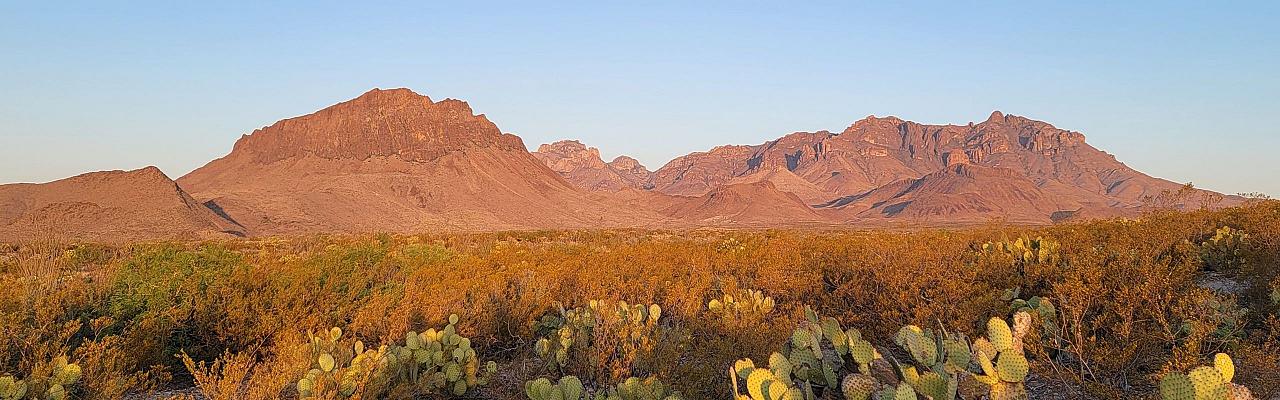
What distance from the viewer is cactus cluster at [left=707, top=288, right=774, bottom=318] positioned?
732 centimetres

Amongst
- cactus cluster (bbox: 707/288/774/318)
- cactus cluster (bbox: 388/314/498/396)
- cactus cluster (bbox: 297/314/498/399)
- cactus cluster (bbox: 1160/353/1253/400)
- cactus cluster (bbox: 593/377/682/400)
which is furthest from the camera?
cactus cluster (bbox: 707/288/774/318)

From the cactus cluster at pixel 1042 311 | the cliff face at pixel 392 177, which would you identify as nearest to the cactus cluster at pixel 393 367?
the cactus cluster at pixel 1042 311

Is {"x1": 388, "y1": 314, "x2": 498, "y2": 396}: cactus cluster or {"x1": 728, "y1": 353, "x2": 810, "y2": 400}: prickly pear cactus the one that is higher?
{"x1": 728, "y1": 353, "x2": 810, "y2": 400}: prickly pear cactus

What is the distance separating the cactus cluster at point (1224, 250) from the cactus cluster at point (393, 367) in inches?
393

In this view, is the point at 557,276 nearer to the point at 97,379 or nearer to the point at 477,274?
the point at 477,274

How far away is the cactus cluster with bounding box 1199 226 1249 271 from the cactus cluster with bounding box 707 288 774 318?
655 centimetres

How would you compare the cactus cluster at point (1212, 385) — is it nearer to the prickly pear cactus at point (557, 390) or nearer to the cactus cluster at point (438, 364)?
the prickly pear cactus at point (557, 390)

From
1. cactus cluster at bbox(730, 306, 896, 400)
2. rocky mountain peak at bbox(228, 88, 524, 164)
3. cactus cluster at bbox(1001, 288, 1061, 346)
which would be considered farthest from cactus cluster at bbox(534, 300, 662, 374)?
rocky mountain peak at bbox(228, 88, 524, 164)

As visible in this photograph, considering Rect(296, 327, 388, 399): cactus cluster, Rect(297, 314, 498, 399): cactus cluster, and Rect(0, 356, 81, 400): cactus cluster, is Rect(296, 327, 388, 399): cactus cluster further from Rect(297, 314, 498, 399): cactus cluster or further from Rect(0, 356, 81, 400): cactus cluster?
Rect(0, 356, 81, 400): cactus cluster

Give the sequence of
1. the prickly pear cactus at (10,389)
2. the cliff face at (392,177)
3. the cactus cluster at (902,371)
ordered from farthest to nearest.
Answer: the cliff face at (392,177)
the prickly pear cactus at (10,389)
the cactus cluster at (902,371)

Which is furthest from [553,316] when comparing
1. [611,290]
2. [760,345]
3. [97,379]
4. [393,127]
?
[393,127]

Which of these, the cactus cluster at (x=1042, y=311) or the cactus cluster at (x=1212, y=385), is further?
the cactus cluster at (x=1042, y=311)

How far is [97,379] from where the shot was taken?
15.2 feet

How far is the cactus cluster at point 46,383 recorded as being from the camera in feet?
13.7
